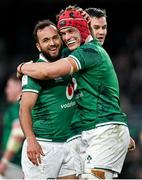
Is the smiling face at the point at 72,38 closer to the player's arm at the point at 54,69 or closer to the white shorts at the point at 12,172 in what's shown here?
the player's arm at the point at 54,69

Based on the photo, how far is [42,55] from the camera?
7227 millimetres

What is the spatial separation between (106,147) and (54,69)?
0.85m

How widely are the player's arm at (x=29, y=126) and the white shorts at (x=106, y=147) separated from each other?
17.7 inches

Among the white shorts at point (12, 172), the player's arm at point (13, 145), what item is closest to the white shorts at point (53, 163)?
the white shorts at point (12, 172)

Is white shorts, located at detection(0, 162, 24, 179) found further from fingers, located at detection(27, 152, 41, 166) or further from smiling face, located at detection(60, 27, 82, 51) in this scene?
smiling face, located at detection(60, 27, 82, 51)

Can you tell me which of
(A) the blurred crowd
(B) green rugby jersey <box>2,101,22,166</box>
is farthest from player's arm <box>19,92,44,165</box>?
(A) the blurred crowd

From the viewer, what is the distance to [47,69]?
659 cm

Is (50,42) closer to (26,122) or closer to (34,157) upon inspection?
(26,122)

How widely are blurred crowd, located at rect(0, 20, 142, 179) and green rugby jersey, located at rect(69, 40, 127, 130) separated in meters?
5.31

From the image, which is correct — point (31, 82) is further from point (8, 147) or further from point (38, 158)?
point (8, 147)

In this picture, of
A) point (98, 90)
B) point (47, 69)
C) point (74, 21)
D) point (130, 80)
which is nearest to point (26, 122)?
point (47, 69)

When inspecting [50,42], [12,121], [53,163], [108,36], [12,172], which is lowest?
[12,172]

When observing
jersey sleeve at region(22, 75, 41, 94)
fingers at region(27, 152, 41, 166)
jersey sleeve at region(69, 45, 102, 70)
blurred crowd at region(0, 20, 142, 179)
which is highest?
jersey sleeve at region(69, 45, 102, 70)

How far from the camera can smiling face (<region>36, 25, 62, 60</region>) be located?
281 inches
